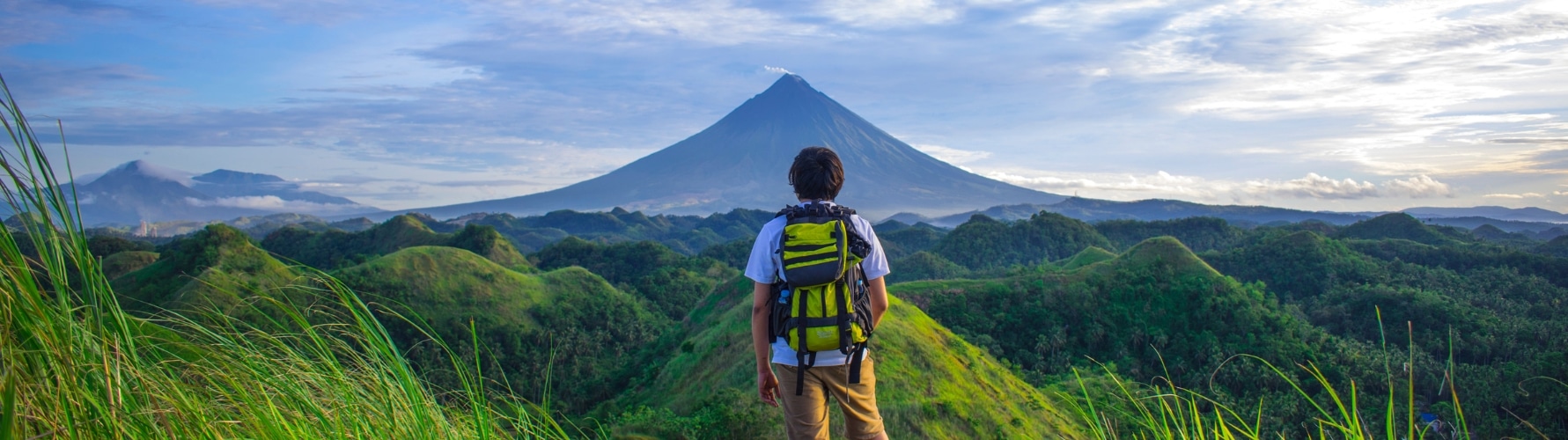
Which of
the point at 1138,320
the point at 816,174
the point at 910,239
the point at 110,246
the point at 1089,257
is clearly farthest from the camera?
the point at 910,239

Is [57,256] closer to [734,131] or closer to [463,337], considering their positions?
[463,337]

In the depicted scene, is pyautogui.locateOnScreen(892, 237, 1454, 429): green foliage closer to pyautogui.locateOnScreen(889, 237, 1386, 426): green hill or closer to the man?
pyautogui.locateOnScreen(889, 237, 1386, 426): green hill

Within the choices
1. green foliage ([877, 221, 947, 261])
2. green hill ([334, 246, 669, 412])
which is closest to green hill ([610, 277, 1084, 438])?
green hill ([334, 246, 669, 412])

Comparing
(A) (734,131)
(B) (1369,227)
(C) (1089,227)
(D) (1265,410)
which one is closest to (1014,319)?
(D) (1265,410)

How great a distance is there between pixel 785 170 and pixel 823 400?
154 meters

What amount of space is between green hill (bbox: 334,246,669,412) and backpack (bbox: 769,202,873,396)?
75.7 feet

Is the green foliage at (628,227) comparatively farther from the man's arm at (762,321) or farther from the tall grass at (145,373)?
the tall grass at (145,373)

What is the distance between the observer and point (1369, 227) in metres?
68.6

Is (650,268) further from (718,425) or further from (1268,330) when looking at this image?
(718,425)

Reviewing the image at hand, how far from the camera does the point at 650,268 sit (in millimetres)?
51094

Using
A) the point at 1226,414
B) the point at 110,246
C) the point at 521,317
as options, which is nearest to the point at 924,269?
the point at 521,317

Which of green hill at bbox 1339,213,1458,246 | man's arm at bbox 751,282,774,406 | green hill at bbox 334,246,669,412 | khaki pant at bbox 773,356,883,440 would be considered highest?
man's arm at bbox 751,282,774,406

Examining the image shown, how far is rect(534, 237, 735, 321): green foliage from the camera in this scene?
42.4m

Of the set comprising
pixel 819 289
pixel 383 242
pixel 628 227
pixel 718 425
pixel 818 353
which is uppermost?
pixel 819 289
